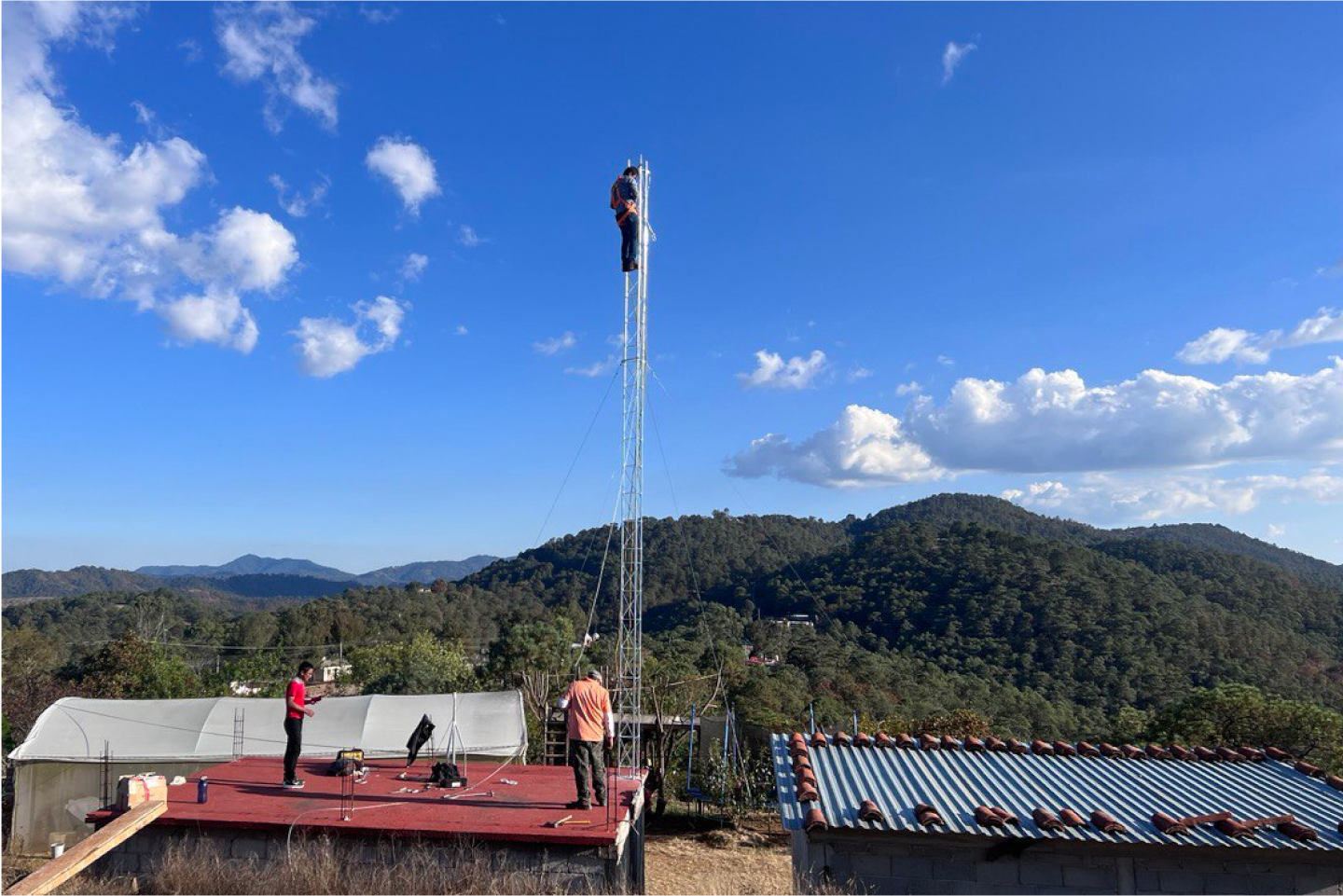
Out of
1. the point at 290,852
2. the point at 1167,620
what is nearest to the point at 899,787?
the point at 290,852

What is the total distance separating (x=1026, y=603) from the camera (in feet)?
143

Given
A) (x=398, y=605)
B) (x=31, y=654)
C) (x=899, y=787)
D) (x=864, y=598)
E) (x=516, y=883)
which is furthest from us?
(x=398, y=605)

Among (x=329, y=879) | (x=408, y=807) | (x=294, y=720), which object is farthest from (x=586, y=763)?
(x=294, y=720)

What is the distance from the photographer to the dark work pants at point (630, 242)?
13.2m

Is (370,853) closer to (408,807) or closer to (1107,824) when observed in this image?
(408,807)

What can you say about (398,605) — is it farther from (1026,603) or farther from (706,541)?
(1026,603)

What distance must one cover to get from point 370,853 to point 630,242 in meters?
9.27

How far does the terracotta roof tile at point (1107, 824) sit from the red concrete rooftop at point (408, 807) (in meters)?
3.86

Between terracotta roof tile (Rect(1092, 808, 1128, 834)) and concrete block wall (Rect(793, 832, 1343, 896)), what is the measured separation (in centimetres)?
14

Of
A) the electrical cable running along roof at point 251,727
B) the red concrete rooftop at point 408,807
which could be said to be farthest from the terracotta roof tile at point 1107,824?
the electrical cable running along roof at point 251,727

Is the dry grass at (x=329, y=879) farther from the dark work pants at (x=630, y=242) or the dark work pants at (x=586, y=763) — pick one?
the dark work pants at (x=630, y=242)

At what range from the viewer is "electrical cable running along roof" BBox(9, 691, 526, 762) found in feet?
42.2

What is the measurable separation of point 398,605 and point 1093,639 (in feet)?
162

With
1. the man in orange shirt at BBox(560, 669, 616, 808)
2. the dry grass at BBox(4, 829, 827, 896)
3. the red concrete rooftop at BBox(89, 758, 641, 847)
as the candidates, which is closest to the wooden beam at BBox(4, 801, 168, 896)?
the dry grass at BBox(4, 829, 827, 896)
